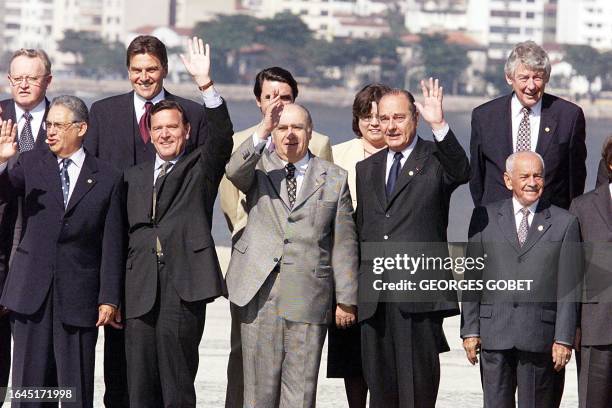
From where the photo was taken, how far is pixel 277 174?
5.40 meters

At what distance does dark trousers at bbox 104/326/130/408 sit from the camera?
216 inches

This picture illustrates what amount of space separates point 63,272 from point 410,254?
1.35 m

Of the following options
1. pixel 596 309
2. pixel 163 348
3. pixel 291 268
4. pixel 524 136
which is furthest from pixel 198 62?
pixel 596 309

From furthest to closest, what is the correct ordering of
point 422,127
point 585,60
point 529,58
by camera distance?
1. point 585,60
2. point 422,127
3. point 529,58

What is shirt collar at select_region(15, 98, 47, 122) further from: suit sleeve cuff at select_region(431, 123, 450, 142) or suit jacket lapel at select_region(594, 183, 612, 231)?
suit jacket lapel at select_region(594, 183, 612, 231)

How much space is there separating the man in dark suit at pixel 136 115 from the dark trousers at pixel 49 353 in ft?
2.49

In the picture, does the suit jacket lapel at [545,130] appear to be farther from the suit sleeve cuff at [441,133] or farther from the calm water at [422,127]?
the calm water at [422,127]

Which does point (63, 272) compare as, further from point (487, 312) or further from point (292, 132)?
point (487, 312)

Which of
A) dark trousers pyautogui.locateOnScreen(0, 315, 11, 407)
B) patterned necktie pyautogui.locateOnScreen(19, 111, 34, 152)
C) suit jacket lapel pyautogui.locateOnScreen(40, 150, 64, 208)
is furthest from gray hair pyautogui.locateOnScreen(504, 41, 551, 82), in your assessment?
dark trousers pyautogui.locateOnScreen(0, 315, 11, 407)

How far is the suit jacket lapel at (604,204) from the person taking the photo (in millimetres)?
5508

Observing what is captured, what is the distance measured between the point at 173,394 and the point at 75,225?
0.75 meters

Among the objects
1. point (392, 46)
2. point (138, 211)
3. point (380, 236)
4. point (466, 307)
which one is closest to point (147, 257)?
point (138, 211)

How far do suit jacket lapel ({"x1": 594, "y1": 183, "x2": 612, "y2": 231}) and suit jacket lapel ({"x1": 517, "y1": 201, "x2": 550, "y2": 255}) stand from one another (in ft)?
0.78

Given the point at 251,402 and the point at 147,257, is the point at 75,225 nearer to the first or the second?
the point at 147,257
